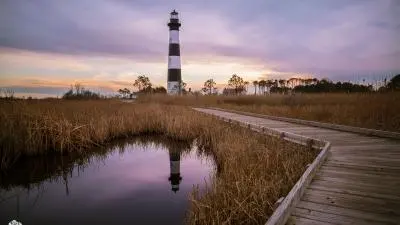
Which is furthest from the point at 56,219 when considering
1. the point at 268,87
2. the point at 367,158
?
the point at 268,87

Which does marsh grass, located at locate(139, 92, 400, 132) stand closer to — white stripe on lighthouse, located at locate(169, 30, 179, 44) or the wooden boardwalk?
the wooden boardwalk

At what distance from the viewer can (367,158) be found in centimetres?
469

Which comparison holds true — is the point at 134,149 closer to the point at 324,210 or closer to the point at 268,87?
the point at 324,210

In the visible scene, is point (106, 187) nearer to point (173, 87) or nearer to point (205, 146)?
point (205, 146)

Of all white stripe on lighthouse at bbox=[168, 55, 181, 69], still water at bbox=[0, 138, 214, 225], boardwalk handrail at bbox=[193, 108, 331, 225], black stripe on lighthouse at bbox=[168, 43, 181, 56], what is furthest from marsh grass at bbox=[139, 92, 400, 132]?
black stripe on lighthouse at bbox=[168, 43, 181, 56]

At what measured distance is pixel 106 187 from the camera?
6090 mm

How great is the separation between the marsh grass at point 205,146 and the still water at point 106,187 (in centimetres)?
44

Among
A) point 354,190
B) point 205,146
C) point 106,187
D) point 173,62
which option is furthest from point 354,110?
point 173,62

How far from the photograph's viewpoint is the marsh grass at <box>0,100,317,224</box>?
360 cm

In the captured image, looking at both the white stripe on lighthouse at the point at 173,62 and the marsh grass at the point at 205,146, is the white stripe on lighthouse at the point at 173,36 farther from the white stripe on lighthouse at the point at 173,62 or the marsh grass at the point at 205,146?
the marsh grass at the point at 205,146

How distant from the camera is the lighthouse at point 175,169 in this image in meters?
6.47

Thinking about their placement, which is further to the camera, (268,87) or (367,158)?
(268,87)

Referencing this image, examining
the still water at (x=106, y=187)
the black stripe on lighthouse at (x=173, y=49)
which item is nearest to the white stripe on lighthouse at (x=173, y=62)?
the black stripe on lighthouse at (x=173, y=49)

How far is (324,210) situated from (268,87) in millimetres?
49488
